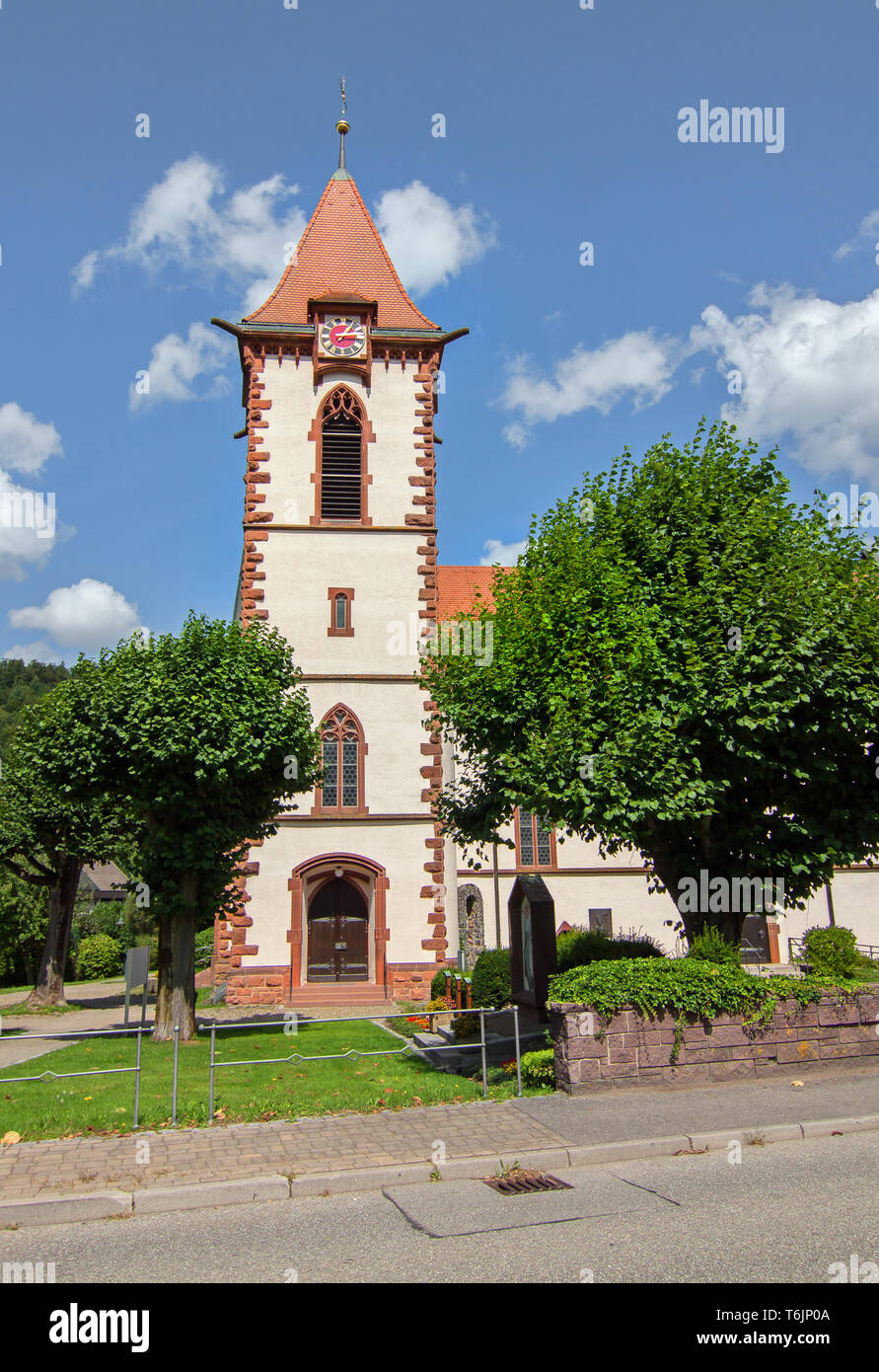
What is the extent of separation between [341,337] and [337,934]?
60.0 feet

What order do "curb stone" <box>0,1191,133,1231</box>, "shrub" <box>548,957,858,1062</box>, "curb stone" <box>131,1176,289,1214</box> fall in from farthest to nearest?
"shrub" <box>548,957,858,1062</box> → "curb stone" <box>131,1176,289,1214</box> → "curb stone" <box>0,1191,133,1231</box>

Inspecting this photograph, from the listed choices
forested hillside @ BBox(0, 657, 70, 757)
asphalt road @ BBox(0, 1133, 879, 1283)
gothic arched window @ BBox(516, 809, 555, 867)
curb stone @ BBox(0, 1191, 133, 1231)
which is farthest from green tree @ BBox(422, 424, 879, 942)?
forested hillside @ BBox(0, 657, 70, 757)

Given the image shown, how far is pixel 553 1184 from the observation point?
25.7ft

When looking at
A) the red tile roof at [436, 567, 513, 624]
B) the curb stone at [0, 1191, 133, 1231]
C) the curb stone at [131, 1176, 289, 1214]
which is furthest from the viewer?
the red tile roof at [436, 567, 513, 624]

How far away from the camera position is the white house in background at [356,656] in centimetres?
2498

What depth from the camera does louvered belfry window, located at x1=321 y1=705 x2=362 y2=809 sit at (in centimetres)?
2569

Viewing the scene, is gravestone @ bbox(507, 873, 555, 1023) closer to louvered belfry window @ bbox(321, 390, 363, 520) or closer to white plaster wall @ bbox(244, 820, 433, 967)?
white plaster wall @ bbox(244, 820, 433, 967)

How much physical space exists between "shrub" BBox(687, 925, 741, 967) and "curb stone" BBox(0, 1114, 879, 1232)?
9.11 feet

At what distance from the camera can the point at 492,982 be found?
1842cm

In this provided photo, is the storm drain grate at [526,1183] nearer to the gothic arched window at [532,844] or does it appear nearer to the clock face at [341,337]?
the gothic arched window at [532,844]

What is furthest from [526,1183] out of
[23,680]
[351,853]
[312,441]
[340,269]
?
[23,680]

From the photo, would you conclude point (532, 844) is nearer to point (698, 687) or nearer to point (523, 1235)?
point (698, 687)
